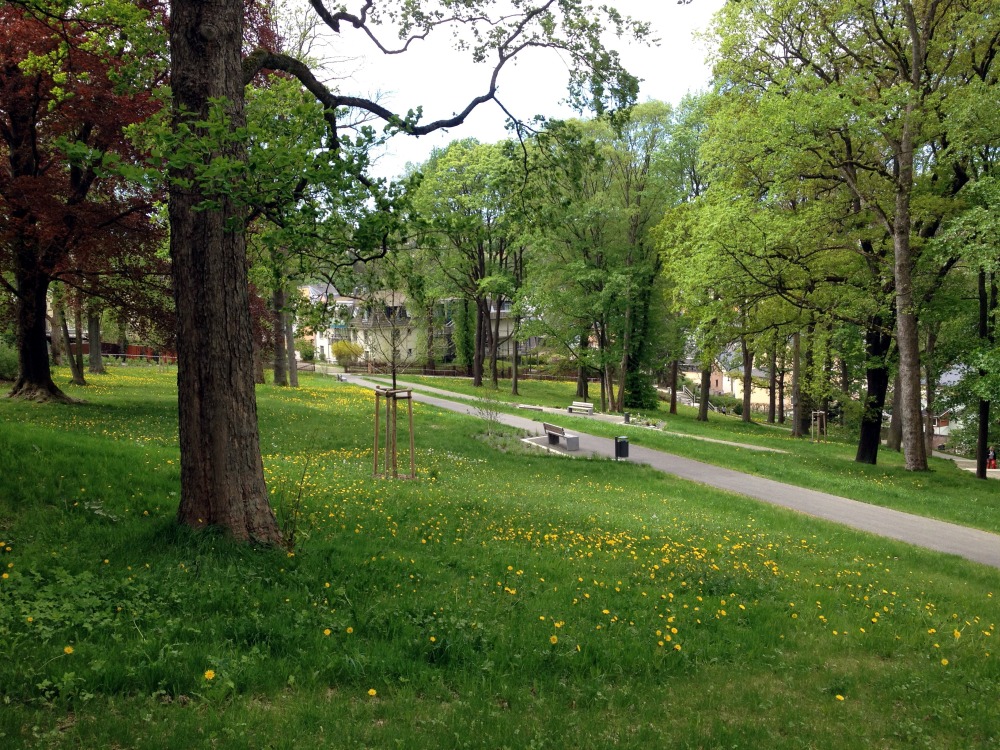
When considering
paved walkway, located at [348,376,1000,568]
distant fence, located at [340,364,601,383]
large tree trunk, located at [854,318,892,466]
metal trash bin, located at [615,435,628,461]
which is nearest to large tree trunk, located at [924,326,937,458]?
large tree trunk, located at [854,318,892,466]

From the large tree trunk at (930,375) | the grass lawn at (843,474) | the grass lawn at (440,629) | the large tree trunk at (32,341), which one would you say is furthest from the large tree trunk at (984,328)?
the large tree trunk at (32,341)

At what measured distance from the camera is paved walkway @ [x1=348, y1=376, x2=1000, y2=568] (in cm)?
1167

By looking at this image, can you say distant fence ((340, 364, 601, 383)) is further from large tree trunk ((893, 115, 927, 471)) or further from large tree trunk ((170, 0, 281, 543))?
large tree trunk ((170, 0, 281, 543))

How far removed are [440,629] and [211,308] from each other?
11.1ft

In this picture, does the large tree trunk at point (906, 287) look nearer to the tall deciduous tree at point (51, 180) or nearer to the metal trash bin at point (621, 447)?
the metal trash bin at point (621, 447)

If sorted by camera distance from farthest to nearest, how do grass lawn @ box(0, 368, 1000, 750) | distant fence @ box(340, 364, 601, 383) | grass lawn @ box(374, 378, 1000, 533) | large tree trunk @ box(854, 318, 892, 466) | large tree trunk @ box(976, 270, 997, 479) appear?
distant fence @ box(340, 364, 601, 383) < large tree trunk @ box(854, 318, 892, 466) < large tree trunk @ box(976, 270, 997, 479) < grass lawn @ box(374, 378, 1000, 533) < grass lawn @ box(0, 368, 1000, 750)

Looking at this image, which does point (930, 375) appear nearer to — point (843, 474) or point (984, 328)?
point (984, 328)

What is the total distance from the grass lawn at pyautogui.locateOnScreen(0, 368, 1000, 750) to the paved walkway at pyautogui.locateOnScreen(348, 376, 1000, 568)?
7.04 ft

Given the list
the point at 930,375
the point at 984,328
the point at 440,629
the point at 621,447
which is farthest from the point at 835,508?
the point at 930,375

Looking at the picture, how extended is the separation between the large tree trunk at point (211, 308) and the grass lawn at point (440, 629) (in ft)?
1.67

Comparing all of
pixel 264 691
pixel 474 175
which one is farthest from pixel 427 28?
pixel 474 175

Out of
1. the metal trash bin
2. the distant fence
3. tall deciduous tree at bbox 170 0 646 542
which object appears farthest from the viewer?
the distant fence

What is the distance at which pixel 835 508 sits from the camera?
1427 centimetres

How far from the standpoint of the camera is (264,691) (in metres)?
4.02
